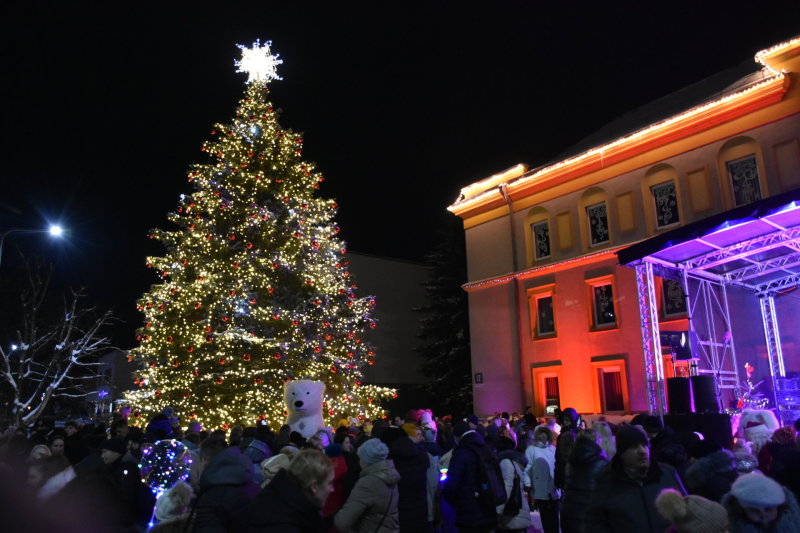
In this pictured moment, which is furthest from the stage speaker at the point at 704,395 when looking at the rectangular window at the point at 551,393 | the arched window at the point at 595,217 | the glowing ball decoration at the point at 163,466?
the glowing ball decoration at the point at 163,466

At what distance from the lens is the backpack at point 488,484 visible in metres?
6.27

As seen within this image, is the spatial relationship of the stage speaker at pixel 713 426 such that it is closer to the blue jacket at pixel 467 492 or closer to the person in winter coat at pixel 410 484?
the blue jacket at pixel 467 492

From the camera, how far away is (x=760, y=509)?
346cm

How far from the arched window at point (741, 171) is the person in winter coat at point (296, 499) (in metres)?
18.6

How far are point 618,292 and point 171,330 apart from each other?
592 inches

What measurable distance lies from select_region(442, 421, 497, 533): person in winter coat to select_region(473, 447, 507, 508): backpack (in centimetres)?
3

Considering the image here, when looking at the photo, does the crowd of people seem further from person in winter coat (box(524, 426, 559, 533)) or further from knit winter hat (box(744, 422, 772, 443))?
person in winter coat (box(524, 426, 559, 533))

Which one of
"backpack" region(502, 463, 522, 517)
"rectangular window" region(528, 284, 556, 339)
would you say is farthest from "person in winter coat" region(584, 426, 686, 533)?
"rectangular window" region(528, 284, 556, 339)

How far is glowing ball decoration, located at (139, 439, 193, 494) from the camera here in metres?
5.94

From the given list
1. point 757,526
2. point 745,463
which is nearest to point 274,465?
point 757,526

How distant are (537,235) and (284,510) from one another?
71.3 feet

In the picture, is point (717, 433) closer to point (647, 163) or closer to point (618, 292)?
point (618, 292)

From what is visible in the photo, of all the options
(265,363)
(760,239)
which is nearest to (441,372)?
(265,363)

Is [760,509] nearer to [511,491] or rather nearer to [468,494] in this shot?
[468,494]
